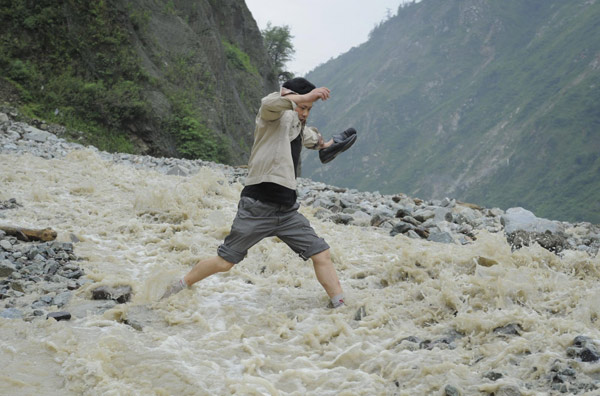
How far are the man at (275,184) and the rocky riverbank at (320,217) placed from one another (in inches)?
50.3

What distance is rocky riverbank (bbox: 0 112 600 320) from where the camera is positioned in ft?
15.1

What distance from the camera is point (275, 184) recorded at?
427 centimetres

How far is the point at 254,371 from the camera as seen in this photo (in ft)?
11.7

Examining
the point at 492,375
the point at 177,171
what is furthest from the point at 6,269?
the point at 177,171

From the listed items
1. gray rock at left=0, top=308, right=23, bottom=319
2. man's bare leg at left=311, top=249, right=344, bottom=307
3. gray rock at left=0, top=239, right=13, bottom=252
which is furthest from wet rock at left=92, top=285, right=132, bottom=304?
man's bare leg at left=311, top=249, right=344, bottom=307

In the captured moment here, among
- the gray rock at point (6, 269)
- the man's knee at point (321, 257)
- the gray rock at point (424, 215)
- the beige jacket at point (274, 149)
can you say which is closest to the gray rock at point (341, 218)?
the gray rock at point (424, 215)

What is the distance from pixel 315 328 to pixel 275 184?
4.08ft

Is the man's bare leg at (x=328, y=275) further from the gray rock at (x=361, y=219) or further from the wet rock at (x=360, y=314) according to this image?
the gray rock at (x=361, y=219)

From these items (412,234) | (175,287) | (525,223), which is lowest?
(175,287)

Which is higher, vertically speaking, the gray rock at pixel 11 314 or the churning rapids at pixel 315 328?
the churning rapids at pixel 315 328

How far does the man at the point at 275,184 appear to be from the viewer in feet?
13.7

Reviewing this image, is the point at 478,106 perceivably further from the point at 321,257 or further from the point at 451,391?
the point at 451,391

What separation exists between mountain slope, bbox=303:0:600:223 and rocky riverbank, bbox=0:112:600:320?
5770 cm

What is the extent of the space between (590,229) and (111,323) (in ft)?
28.8
